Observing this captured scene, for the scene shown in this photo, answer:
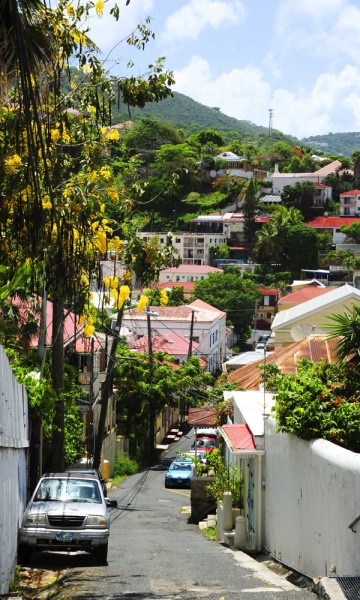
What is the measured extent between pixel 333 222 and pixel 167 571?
128840 millimetres

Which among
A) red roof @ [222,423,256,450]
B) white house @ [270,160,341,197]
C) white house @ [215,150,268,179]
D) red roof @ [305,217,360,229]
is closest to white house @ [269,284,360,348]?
red roof @ [222,423,256,450]

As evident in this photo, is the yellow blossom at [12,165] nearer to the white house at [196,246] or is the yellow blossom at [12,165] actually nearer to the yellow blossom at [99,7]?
the yellow blossom at [99,7]

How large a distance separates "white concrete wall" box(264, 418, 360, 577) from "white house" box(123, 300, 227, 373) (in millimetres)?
54528

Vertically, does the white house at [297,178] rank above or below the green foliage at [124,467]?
above

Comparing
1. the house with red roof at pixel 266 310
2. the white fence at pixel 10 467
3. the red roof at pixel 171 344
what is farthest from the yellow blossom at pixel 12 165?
the house with red roof at pixel 266 310

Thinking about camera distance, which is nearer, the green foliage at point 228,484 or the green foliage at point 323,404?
the green foliage at point 323,404

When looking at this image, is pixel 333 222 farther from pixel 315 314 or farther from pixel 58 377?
pixel 58 377

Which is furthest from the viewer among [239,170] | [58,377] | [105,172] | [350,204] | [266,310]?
[239,170]

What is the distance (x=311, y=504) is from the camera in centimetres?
1266

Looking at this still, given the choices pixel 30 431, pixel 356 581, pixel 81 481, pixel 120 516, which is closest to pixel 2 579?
pixel 356 581

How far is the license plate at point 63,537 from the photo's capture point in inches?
590

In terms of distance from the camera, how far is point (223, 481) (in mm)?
21266

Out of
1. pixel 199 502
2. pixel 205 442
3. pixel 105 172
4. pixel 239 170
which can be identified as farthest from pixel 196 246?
pixel 105 172

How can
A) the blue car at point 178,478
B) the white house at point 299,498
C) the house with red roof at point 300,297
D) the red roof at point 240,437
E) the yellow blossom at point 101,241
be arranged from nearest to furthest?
1. the white house at point 299,498
2. the yellow blossom at point 101,241
3. the red roof at point 240,437
4. the blue car at point 178,478
5. the house with red roof at point 300,297
